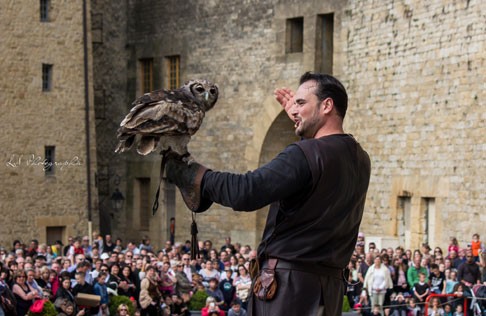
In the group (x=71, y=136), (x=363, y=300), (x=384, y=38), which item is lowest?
(x=363, y=300)

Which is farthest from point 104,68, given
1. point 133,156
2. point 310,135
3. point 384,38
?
point 310,135

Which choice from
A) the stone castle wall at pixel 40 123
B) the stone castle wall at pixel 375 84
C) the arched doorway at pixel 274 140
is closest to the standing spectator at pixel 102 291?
the stone castle wall at pixel 375 84

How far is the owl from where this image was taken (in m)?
4.19

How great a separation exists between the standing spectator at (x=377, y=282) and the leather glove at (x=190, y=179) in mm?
13884

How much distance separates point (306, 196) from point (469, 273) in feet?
46.0

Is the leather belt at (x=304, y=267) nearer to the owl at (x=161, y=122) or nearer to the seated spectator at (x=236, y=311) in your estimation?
the owl at (x=161, y=122)

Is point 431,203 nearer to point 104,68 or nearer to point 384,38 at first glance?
Answer: point 384,38

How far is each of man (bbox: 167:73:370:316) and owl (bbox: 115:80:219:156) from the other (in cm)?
11

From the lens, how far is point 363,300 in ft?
58.5

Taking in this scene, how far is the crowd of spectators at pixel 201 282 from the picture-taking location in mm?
15412

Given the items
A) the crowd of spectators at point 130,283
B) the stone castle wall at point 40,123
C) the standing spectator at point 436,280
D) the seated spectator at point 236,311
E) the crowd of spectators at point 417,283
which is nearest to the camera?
the crowd of spectators at point 130,283

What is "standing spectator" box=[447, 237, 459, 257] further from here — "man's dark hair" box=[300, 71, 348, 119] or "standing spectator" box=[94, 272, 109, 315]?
"man's dark hair" box=[300, 71, 348, 119]

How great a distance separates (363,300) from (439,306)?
1425 millimetres

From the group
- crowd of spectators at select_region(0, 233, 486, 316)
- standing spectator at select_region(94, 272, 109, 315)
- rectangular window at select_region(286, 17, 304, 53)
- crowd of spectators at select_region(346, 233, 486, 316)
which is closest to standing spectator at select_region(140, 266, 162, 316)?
crowd of spectators at select_region(0, 233, 486, 316)
